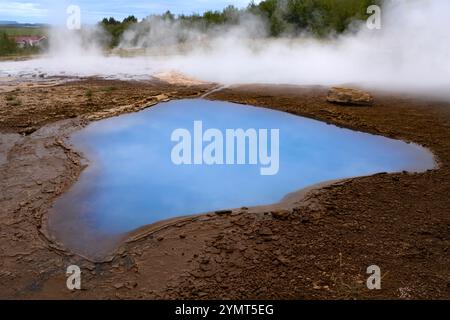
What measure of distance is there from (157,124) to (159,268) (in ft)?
15.5

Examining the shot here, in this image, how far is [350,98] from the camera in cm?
906

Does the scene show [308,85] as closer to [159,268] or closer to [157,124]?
[157,124]

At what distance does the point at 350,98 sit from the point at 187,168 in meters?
4.84

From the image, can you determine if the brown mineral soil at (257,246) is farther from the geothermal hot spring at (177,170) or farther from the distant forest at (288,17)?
the distant forest at (288,17)

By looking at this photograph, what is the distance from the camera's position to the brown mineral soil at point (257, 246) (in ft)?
10.6

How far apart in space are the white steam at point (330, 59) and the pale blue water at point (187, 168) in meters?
4.44

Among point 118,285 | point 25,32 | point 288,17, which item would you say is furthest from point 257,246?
point 25,32

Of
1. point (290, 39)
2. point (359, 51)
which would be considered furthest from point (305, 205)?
point (290, 39)

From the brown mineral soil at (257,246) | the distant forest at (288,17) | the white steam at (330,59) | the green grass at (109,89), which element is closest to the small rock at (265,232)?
the brown mineral soil at (257,246)

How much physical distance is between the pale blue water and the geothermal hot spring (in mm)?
11

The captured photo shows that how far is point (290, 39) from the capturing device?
20.8 metres

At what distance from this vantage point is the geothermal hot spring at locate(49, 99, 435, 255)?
14.6ft

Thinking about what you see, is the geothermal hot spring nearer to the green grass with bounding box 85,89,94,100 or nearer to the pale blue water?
the pale blue water
